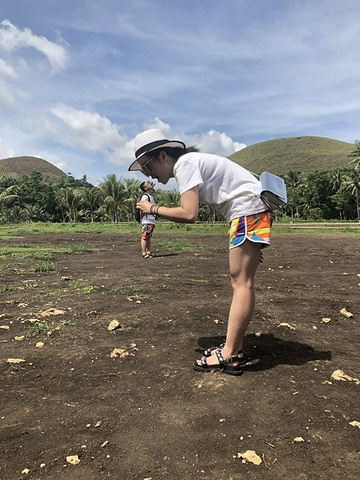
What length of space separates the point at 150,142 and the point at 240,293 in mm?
1215

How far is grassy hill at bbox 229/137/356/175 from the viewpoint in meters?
112

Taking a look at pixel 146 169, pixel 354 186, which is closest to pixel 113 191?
pixel 354 186

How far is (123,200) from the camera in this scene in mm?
47844

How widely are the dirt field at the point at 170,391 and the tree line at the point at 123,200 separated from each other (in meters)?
43.4

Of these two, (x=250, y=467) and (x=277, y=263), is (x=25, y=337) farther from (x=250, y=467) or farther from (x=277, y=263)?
(x=277, y=263)

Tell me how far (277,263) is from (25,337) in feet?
19.4

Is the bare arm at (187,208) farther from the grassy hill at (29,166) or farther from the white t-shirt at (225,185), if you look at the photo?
the grassy hill at (29,166)

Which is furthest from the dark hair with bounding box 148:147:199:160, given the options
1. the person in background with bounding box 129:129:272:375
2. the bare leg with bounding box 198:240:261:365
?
the bare leg with bounding box 198:240:261:365

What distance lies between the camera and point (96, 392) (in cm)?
230

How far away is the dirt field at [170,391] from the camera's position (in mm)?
1682

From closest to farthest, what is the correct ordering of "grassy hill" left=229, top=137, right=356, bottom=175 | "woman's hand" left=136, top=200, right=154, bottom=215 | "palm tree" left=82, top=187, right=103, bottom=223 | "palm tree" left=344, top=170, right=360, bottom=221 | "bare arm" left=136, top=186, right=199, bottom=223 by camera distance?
"bare arm" left=136, top=186, right=199, bottom=223 < "woman's hand" left=136, top=200, right=154, bottom=215 < "palm tree" left=82, top=187, right=103, bottom=223 < "palm tree" left=344, top=170, right=360, bottom=221 < "grassy hill" left=229, top=137, right=356, bottom=175

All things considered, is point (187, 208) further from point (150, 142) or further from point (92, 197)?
point (92, 197)

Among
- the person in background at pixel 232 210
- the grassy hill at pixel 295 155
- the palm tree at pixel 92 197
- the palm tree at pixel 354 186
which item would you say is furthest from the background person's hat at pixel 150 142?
the grassy hill at pixel 295 155

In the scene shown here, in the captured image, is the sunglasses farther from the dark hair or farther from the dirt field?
the dirt field
